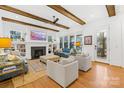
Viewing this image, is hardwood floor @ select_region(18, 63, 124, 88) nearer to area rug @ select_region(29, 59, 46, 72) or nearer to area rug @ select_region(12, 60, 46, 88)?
area rug @ select_region(12, 60, 46, 88)

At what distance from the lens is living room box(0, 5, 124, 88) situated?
2.36 metres

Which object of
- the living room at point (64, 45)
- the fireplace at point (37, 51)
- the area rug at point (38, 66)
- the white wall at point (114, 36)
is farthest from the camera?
the fireplace at point (37, 51)

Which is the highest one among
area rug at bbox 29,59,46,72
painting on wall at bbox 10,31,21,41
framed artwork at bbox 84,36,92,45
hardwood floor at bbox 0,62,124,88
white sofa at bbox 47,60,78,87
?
painting on wall at bbox 10,31,21,41

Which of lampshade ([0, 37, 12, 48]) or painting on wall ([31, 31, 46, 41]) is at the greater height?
painting on wall ([31, 31, 46, 41])

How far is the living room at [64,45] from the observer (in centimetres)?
236

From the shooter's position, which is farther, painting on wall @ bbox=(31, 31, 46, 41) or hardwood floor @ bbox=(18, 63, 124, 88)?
painting on wall @ bbox=(31, 31, 46, 41)

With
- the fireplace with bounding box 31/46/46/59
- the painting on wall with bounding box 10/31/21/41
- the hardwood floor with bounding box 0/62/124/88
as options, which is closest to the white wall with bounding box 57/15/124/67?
the hardwood floor with bounding box 0/62/124/88

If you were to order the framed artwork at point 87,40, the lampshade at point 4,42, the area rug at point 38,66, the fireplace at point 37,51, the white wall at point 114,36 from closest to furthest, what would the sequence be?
the lampshade at point 4,42 < the area rug at point 38,66 < the white wall at point 114,36 < the framed artwork at point 87,40 < the fireplace at point 37,51

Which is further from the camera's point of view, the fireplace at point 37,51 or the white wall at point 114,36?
the fireplace at point 37,51

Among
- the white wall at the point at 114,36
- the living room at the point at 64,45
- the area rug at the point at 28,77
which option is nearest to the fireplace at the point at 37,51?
the living room at the point at 64,45

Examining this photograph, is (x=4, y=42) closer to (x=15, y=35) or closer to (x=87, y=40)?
(x=15, y=35)

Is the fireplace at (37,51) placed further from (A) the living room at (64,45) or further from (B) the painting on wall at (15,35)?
(B) the painting on wall at (15,35)

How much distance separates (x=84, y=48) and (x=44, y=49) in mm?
3487

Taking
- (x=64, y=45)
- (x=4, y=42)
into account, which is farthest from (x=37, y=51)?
(x=4, y=42)
